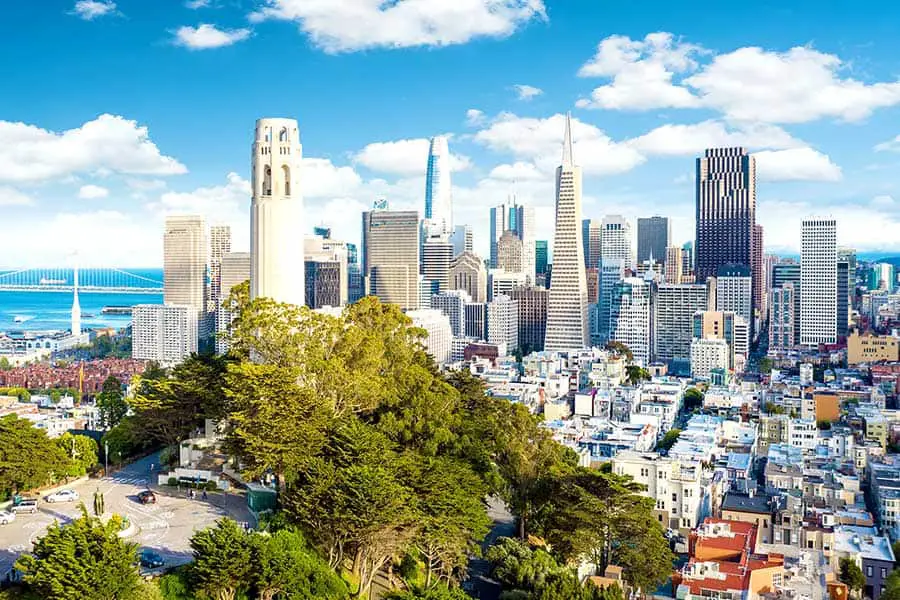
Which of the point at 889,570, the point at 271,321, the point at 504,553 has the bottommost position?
the point at 889,570

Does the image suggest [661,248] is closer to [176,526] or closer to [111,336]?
[111,336]

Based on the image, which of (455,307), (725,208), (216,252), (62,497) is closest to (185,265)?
(216,252)

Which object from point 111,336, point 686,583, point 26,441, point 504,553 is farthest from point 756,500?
point 111,336

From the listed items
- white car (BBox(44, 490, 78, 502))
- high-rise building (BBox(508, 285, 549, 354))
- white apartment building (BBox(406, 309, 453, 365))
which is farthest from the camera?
high-rise building (BBox(508, 285, 549, 354))

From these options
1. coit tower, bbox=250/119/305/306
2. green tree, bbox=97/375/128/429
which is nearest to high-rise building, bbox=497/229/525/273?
green tree, bbox=97/375/128/429

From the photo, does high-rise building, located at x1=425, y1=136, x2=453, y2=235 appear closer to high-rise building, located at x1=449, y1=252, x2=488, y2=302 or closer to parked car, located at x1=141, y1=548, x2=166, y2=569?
high-rise building, located at x1=449, y1=252, x2=488, y2=302

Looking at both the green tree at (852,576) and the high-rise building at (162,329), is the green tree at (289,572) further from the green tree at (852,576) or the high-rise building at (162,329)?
the high-rise building at (162,329)

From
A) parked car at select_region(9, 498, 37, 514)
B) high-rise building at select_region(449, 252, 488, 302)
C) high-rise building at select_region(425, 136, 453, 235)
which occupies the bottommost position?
parked car at select_region(9, 498, 37, 514)
